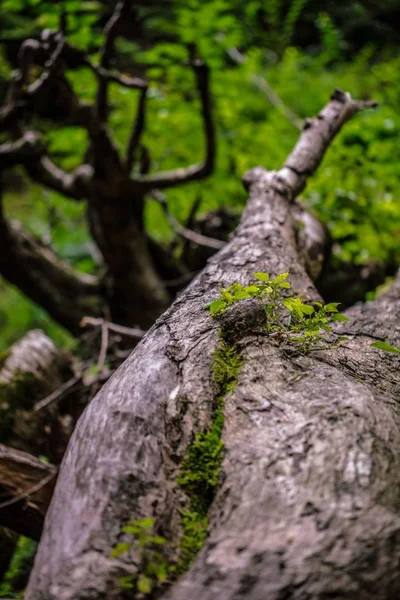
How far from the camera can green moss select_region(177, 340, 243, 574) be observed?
3.93 ft

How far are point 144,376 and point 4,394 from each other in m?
1.89

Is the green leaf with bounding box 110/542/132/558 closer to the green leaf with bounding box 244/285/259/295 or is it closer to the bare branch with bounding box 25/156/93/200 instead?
the green leaf with bounding box 244/285/259/295

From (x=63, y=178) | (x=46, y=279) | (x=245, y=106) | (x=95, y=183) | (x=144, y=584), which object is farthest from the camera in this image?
(x=245, y=106)

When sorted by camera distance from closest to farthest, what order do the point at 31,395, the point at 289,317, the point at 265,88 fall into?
the point at 289,317
the point at 31,395
the point at 265,88

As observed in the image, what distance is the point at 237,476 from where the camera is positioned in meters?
1.26

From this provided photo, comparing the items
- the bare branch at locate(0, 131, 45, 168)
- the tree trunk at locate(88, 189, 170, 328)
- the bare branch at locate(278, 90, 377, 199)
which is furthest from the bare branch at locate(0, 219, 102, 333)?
the bare branch at locate(278, 90, 377, 199)

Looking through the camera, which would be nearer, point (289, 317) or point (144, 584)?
point (144, 584)

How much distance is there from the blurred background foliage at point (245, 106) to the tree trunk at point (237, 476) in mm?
2822

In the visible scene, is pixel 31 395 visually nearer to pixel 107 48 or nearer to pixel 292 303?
pixel 292 303

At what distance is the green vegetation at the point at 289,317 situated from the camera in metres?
1.68

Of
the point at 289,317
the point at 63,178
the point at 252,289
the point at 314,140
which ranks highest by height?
the point at 314,140

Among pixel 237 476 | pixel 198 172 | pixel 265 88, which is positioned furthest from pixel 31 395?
pixel 265 88

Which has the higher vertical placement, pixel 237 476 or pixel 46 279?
pixel 237 476

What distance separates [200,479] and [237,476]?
0.11 metres
